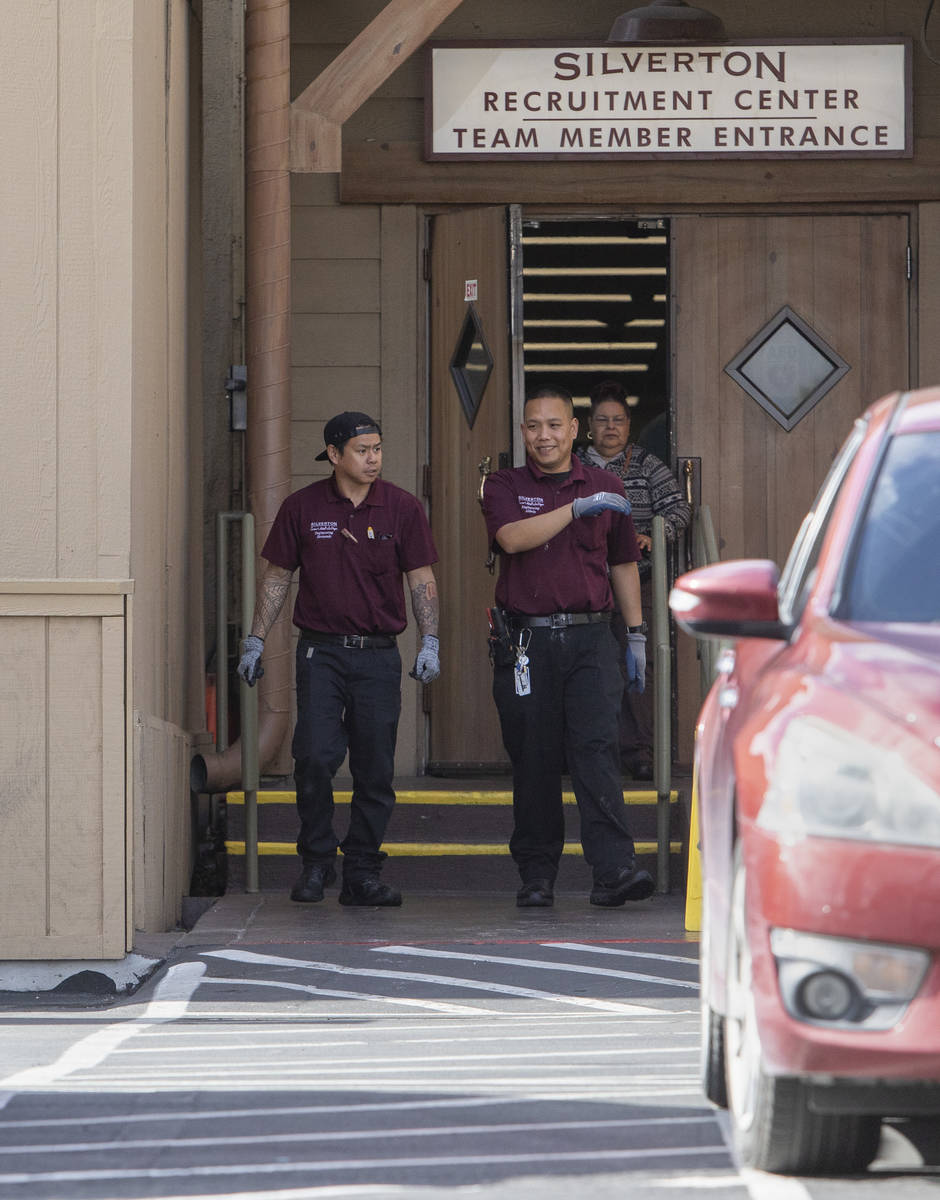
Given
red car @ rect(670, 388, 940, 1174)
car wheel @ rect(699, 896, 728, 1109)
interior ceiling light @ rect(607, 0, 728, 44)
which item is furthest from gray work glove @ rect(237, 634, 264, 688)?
red car @ rect(670, 388, 940, 1174)

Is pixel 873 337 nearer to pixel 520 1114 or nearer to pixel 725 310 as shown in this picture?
pixel 725 310

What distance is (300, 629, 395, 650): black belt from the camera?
8297 millimetres

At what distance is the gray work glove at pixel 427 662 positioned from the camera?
837 centimetres

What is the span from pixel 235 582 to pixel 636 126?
291 cm

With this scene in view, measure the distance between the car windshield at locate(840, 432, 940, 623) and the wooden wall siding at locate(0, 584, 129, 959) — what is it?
352 centimetres

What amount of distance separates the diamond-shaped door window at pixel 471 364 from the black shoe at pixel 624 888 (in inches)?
118

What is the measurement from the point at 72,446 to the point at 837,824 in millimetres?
4271

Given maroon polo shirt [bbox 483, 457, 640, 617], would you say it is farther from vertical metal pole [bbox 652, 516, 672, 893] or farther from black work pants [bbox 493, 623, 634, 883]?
vertical metal pole [bbox 652, 516, 672, 893]

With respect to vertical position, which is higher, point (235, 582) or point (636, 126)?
point (636, 126)

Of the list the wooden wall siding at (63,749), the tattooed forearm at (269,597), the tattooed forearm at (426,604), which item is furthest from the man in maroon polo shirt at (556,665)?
the wooden wall siding at (63,749)

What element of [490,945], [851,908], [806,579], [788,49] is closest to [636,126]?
[788,49]

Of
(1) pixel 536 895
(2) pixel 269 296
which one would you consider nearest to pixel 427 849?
(1) pixel 536 895

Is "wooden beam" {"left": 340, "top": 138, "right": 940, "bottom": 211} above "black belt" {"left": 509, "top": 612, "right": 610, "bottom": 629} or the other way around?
above

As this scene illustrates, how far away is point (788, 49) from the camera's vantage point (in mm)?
10242
